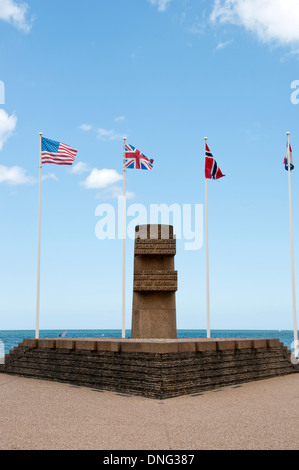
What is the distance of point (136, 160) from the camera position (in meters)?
21.5

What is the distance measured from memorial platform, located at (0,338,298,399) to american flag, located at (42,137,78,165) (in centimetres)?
789

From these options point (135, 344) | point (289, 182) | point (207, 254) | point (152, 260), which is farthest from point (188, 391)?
point (289, 182)

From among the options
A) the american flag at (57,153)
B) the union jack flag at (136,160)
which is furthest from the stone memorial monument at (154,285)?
the american flag at (57,153)

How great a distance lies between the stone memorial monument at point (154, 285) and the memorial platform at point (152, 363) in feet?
12.7

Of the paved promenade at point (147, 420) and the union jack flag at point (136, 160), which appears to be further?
the union jack flag at point (136, 160)

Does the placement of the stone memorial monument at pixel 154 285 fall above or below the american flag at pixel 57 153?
below

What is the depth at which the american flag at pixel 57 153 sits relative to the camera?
20766 mm

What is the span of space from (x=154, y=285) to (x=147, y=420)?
33.2 ft

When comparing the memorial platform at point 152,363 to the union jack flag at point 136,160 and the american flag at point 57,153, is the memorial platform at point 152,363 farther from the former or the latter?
the union jack flag at point 136,160

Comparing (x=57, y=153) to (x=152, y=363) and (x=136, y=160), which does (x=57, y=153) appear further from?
(x=152, y=363)

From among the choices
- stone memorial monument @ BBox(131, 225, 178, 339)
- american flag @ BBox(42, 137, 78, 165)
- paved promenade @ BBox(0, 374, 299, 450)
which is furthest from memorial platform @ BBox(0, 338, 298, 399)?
american flag @ BBox(42, 137, 78, 165)

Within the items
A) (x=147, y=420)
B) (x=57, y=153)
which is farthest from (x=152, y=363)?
(x=57, y=153)

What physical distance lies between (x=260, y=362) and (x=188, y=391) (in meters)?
4.70

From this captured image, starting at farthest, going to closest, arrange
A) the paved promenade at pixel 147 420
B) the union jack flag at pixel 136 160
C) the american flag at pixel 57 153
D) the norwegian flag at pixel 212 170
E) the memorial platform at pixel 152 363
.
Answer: the norwegian flag at pixel 212 170, the union jack flag at pixel 136 160, the american flag at pixel 57 153, the memorial platform at pixel 152 363, the paved promenade at pixel 147 420
